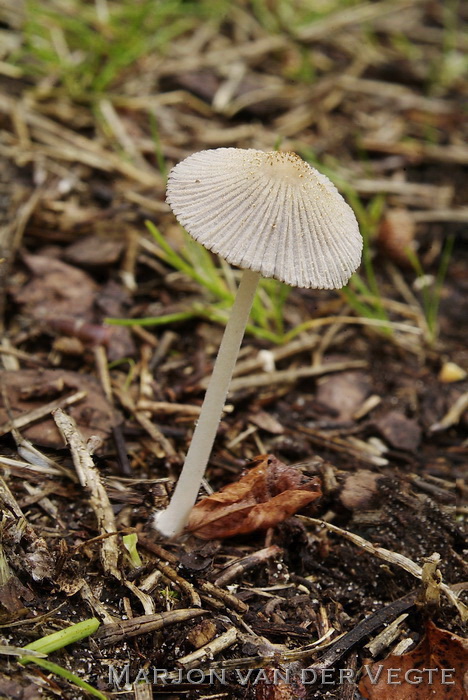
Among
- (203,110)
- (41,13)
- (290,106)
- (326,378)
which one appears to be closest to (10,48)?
(41,13)

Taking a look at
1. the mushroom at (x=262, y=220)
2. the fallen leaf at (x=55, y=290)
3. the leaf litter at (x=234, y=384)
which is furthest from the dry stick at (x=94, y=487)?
the fallen leaf at (x=55, y=290)

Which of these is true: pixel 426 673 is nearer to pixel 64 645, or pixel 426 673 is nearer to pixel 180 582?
pixel 180 582

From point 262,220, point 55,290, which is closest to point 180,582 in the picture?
point 262,220

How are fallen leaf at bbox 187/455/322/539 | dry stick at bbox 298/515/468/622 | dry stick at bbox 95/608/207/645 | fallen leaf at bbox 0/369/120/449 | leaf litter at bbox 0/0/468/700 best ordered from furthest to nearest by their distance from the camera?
fallen leaf at bbox 0/369/120/449 < fallen leaf at bbox 187/455/322/539 < dry stick at bbox 298/515/468/622 < leaf litter at bbox 0/0/468/700 < dry stick at bbox 95/608/207/645

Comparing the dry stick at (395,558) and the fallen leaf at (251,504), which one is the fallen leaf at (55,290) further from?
the dry stick at (395,558)

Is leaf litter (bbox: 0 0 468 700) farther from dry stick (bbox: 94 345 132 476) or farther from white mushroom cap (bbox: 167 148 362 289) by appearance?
white mushroom cap (bbox: 167 148 362 289)

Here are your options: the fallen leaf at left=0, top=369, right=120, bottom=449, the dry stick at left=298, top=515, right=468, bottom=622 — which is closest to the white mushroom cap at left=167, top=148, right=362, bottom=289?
the dry stick at left=298, top=515, right=468, bottom=622

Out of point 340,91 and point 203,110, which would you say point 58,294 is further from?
point 340,91
